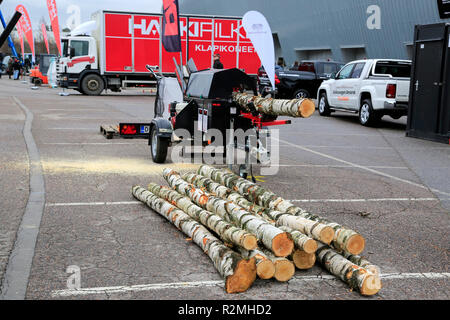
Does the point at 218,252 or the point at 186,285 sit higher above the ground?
the point at 218,252

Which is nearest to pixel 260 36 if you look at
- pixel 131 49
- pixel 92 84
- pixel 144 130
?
pixel 144 130

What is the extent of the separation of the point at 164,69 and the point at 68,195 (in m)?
23.6

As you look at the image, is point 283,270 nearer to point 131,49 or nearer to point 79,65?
point 131,49

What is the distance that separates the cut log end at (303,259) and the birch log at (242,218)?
0.46 feet

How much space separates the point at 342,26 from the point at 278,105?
40.6 meters

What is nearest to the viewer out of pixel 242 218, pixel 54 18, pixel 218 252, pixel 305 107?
pixel 218 252

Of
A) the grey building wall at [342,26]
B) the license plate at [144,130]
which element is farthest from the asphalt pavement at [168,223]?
the grey building wall at [342,26]

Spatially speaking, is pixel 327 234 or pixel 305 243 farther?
pixel 327 234

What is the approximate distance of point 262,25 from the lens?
8812 millimetres

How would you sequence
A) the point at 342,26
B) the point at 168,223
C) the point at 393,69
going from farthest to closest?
the point at 342,26
the point at 393,69
the point at 168,223

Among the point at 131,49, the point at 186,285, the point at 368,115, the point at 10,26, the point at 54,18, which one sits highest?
the point at 54,18

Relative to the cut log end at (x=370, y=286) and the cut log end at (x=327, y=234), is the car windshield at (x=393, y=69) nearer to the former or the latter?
the cut log end at (x=327, y=234)

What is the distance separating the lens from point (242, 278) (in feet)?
14.1

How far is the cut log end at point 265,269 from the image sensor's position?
14.5 ft
